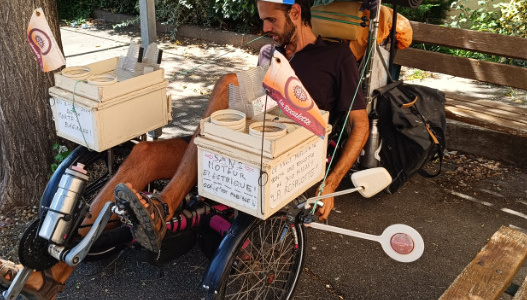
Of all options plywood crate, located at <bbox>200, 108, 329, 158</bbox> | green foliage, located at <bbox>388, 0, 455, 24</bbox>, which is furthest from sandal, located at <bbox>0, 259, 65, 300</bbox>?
green foliage, located at <bbox>388, 0, 455, 24</bbox>

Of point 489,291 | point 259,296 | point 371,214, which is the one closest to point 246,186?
point 259,296

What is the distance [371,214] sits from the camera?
12.2 feet

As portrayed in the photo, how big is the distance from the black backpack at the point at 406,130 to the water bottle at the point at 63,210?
71.6 inches

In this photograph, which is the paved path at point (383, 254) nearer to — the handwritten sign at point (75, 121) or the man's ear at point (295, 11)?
the handwritten sign at point (75, 121)

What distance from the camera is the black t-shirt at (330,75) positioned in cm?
300

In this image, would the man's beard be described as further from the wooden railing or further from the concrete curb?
the wooden railing

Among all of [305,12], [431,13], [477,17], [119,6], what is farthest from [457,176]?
[119,6]

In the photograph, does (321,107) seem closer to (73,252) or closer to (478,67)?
(73,252)

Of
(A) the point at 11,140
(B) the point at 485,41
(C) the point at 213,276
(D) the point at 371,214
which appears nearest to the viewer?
(C) the point at 213,276

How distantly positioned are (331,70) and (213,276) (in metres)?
1.34

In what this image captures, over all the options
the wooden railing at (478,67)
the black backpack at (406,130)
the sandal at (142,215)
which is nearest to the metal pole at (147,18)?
the black backpack at (406,130)

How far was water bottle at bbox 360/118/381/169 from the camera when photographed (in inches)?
132

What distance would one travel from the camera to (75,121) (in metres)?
2.73

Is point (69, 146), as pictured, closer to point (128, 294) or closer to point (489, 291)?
point (128, 294)
